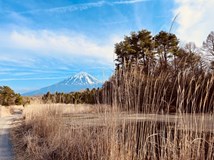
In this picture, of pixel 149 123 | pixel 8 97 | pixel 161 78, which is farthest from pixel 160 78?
pixel 8 97

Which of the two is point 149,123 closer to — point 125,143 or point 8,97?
point 125,143

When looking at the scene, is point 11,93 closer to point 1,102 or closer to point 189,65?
point 1,102

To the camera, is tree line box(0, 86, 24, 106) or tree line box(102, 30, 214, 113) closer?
tree line box(102, 30, 214, 113)

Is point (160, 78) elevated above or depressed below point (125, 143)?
above

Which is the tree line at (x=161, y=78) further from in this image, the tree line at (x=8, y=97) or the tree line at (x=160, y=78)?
the tree line at (x=8, y=97)

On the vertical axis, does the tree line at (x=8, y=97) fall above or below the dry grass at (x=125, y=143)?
above

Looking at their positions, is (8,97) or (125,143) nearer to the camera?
(125,143)

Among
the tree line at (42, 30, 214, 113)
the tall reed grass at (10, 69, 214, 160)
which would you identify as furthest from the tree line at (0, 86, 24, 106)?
the tree line at (42, 30, 214, 113)

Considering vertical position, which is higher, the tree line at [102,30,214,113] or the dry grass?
the tree line at [102,30,214,113]

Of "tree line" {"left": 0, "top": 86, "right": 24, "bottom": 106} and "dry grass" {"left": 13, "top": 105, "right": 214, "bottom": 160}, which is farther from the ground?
"tree line" {"left": 0, "top": 86, "right": 24, "bottom": 106}

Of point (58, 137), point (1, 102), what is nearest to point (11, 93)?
point (1, 102)

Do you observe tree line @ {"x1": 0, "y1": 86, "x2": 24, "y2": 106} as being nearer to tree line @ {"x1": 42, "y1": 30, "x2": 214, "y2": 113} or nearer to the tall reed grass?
the tall reed grass

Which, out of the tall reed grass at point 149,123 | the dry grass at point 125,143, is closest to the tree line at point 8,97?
the dry grass at point 125,143

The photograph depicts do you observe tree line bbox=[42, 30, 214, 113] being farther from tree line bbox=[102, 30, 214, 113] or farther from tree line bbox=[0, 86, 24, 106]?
tree line bbox=[0, 86, 24, 106]
